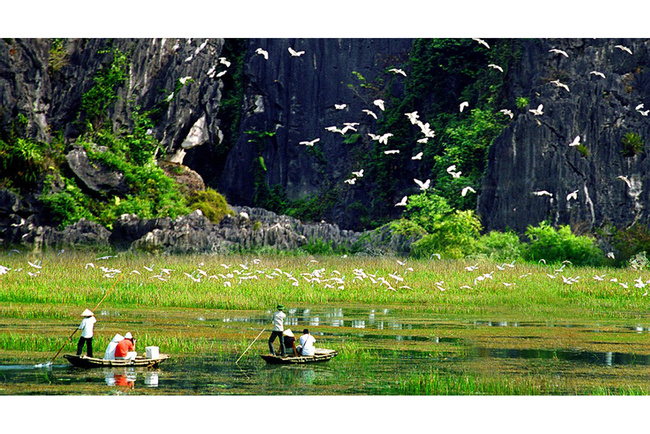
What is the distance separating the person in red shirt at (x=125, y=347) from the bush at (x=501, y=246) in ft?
69.5

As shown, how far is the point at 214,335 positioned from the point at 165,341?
132 centimetres

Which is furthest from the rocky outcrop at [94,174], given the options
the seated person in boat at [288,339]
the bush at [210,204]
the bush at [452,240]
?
the seated person in boat at [288,339]

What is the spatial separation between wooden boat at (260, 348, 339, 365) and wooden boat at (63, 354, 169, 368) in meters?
1.77

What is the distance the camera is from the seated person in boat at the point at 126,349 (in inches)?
619

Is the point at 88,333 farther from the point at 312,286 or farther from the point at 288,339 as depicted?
the point at 312,286

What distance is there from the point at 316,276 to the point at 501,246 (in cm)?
1095

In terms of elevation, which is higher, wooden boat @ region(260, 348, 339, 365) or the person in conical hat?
the person in conical hat

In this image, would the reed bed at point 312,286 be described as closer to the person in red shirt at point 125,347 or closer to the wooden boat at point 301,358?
the person in red shirt at point 125,347

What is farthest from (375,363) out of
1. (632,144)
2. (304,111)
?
(304,111)

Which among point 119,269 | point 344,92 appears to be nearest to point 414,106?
point 344,92

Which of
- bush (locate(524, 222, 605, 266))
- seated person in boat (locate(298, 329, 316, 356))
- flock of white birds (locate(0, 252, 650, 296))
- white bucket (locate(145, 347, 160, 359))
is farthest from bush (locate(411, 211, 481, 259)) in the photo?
white bucket (locate(145, 347, 160, 359))

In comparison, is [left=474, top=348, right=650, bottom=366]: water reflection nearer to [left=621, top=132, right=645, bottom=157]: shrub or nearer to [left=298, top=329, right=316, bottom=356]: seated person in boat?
[left=298, top=329, right=316, bottom=356]: seated person in boat

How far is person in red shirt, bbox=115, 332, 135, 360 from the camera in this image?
15719mm

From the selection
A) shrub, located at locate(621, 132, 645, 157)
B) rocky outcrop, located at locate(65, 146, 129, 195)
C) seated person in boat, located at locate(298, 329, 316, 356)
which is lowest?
seated person in boat, located at locate(298, 329, 316, 356)
